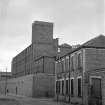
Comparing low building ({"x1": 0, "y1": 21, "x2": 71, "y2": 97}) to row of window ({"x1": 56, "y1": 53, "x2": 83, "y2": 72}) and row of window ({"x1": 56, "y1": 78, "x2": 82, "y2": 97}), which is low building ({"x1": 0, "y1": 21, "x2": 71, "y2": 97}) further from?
row of window ({"x1": 56, "y1": 53, "x2": 83, "y2": 72})

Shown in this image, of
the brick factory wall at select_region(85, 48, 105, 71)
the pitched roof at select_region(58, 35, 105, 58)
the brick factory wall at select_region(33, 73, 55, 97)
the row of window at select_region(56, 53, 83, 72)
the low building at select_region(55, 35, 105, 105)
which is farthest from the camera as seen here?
the brick factory wall at select_region(33, 73, 55, 97)

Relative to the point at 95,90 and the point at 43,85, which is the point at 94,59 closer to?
the point at 95,90

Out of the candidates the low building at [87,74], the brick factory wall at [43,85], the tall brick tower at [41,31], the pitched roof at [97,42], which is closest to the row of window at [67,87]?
the low building at [87,74]

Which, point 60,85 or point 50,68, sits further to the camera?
point 50,68

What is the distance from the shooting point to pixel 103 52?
33.9m

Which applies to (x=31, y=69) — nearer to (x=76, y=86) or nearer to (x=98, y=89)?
(x=76, y=86)

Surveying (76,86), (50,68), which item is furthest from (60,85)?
(50,68)

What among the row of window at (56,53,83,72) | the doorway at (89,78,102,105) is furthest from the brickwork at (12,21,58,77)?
the doorway at (89,78,102,105)

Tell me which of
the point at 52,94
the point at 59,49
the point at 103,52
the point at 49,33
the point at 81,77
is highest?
the point at 49,33

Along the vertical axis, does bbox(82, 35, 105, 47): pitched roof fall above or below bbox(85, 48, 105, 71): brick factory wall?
above

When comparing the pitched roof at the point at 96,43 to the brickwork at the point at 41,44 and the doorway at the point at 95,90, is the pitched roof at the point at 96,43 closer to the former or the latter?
the doorway at the point at 95,90

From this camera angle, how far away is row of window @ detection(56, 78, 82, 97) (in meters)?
35.1

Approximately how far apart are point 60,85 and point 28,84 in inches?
672

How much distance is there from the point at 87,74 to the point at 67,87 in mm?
9059
